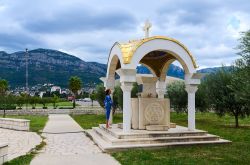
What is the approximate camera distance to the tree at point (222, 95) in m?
22.8

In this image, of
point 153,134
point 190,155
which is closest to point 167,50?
point 153,134

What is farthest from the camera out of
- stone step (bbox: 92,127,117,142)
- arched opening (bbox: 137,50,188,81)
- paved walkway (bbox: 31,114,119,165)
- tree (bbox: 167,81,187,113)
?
tree (bbox: 167,81,187,113)

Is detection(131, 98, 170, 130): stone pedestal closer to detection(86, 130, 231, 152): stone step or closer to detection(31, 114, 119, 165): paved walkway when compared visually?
detection(86, 130, 231, 152): stone step

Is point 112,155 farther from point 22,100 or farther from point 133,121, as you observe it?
point 22,100

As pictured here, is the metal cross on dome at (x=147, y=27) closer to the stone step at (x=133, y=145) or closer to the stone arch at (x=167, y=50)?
the stone arch at (x=167, y=50)

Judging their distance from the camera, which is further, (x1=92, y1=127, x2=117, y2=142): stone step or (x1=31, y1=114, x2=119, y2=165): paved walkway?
(x1=92, y1=127, x2=117, y2=142): stone step

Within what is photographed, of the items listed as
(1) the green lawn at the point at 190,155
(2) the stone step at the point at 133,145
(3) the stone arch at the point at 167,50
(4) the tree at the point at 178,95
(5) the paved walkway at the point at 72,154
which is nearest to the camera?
(5) the paved walkway at the point at 72,154

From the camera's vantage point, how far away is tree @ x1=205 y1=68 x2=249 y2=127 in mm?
22812

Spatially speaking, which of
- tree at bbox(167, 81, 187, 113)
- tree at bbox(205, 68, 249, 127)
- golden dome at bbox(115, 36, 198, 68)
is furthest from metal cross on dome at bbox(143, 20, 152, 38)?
tree at bbox(167, 81, 187, 113)

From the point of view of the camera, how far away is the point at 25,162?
32.9 ft

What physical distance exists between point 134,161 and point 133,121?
534 centimetres

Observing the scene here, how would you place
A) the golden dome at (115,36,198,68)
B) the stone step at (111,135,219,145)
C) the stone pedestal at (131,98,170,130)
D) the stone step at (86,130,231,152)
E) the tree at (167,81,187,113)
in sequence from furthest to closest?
the tree at (167,81,187,113) < the stone pedestal at (131,98,170,130) < the golden dome at (115,36,198,68) < the stone step at (111,135,219,145) < the stone step at (86,130,231,152)

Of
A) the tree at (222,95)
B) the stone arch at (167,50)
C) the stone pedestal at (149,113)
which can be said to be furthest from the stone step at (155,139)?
the tree at (222,95)

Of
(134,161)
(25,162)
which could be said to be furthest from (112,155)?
(25,162)
